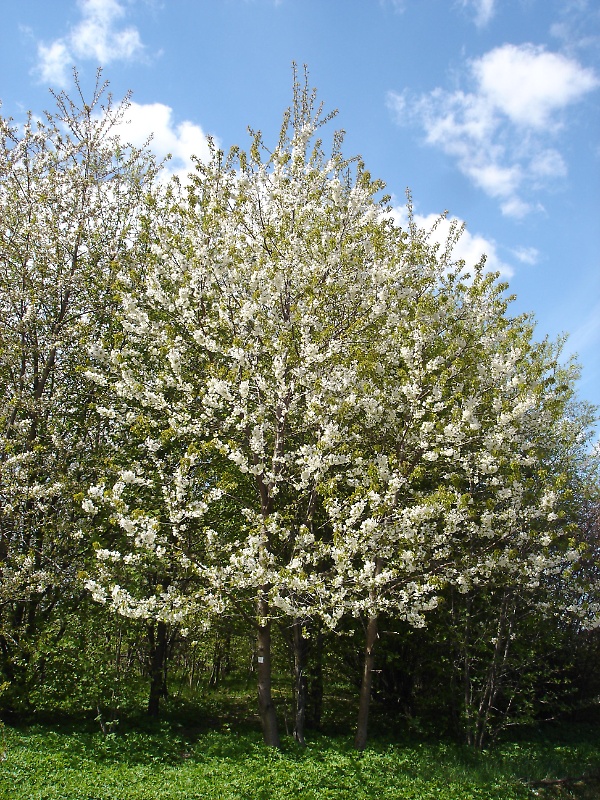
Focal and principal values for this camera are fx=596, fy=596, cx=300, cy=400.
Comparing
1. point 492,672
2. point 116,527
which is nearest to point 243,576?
point 116,527

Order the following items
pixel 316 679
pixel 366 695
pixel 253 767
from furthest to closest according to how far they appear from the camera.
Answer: pixel 316 679, pixel 366 695, pixel 253 767

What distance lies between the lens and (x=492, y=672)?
9.93 m

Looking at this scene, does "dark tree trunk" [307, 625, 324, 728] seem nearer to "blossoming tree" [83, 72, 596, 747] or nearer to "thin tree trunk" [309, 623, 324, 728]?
"thin tree trunk" [309, 623, 324, 728]

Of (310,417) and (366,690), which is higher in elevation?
(310,417)

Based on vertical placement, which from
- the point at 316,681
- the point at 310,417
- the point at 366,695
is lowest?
the point at 316,681

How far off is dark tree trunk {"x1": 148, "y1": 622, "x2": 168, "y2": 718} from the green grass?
1215 mm

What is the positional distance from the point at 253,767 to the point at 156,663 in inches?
186

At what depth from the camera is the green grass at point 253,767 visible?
7.29 metres

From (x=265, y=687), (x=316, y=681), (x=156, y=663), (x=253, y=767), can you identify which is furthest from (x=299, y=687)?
(x=156, y=663)

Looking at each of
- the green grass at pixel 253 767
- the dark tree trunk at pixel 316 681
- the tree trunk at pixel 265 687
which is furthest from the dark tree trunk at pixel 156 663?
the tree trunk at pixel 265 687

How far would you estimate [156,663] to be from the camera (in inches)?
479

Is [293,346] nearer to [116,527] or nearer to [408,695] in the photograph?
[116,527]

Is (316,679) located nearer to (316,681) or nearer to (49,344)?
(316,681)

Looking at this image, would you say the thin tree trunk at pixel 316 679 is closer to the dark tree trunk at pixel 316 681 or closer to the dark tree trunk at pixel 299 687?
the dark tree trunk at pixel 316 681
